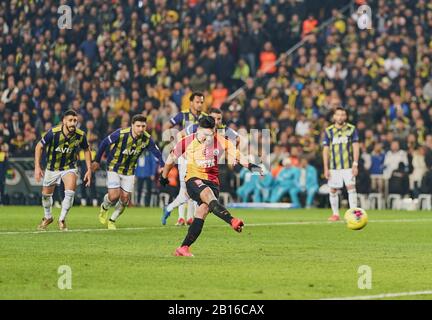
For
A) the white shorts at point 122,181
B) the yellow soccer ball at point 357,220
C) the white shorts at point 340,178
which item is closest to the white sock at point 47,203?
the white shorts at point 122,181

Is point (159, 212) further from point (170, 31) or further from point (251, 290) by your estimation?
point (251, 290)

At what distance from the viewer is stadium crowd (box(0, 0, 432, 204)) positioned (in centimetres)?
3206

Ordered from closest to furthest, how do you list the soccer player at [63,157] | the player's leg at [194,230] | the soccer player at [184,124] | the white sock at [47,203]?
the player's leg at [194,230]
the soccer player at [63,157]
the white sock at [47,203]
the soccer player at [184,124]

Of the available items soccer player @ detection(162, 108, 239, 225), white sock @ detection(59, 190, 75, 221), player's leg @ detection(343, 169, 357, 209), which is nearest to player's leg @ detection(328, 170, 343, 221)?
player's leg @ detection(343, 169, 357, 209)

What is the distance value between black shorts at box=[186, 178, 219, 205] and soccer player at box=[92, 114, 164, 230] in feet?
→ 18.1

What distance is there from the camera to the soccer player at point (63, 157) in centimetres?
2105

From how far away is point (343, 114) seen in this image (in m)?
25.8

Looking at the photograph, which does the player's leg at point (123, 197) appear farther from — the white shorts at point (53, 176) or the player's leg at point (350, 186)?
the player's leg at point (350, 186)

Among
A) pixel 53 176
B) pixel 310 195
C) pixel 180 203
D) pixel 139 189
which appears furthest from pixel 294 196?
pixel 53 176

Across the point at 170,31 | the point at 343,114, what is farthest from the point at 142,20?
the point at 343,114

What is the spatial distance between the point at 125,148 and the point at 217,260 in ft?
23.4

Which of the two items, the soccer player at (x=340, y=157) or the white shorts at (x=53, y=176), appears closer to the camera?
the white shorts at (x=53, y=176)

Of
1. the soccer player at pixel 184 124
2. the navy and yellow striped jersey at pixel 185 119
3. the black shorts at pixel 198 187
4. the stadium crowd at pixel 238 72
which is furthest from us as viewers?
the stadium crowd at pixel 238 72
